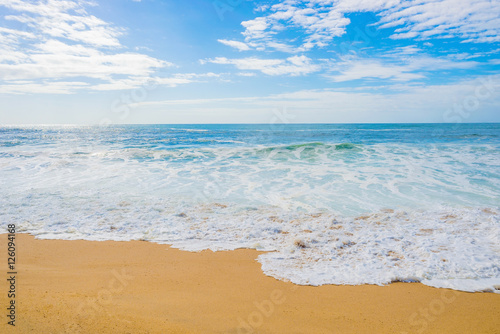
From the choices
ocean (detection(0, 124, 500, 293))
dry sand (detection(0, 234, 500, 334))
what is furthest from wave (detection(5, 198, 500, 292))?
dry sand (detection(0, 234, 500, 334))

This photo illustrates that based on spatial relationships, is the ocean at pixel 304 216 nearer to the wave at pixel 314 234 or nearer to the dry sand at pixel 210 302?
the wave at pixel 314 234

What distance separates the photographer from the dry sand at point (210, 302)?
338cm

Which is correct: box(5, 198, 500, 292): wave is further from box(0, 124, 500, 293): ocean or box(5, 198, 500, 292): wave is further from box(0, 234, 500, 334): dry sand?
box(0, 234, 500, 334): dry sand

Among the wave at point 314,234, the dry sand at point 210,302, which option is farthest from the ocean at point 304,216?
the dry sand at point 210,302

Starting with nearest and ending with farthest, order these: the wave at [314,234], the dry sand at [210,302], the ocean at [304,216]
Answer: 1. the dry sand at [210,302]
2. the wave at [314,234]
3. the ocean at [304,216]

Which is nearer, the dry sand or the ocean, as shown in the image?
the dry sand

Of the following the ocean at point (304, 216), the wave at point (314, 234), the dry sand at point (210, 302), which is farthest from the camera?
the ocean at point (304, 216)

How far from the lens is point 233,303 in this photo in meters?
3.88

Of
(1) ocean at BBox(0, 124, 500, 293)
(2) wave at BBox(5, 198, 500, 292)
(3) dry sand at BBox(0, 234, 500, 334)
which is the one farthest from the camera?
(1) ocean at BBox(0, 124, 500, 293)

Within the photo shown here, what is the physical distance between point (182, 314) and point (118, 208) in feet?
17.5

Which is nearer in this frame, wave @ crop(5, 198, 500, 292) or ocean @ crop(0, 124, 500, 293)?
wave @ crop(5, 198, 500, 292)

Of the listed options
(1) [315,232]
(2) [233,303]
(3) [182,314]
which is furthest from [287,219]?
(3) [182,314]

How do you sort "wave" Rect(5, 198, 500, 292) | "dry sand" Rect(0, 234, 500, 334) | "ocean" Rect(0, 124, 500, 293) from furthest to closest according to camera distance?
"ocean" Rect(0, 124, 500, 293) → "wave" Rect(5, 198, 500, 292) → "dry sand" Rect(0, 234, 500, 334)

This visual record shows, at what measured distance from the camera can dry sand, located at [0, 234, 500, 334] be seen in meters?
3.38
